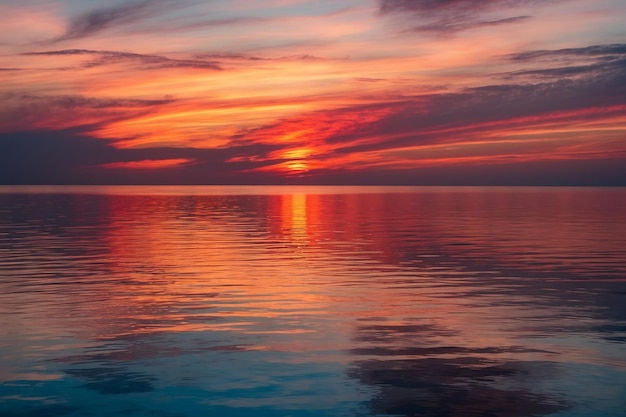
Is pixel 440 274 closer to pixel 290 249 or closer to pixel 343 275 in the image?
pixel 343 275

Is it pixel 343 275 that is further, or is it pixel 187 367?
pixel 343 275

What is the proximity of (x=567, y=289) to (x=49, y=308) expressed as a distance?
15.7 m

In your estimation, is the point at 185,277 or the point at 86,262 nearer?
the point at 185,277

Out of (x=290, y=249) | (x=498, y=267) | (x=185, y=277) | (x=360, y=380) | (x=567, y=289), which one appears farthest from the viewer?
(x=290, y=249)

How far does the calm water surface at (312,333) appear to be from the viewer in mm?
13086

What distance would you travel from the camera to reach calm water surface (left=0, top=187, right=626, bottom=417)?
1309cm

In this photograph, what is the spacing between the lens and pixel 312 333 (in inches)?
720

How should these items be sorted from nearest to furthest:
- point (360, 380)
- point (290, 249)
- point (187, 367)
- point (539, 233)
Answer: point (360, 380), point (187, 367), point (290, 249), point (539, 233)

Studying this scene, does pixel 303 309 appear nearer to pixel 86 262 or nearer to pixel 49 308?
pixel 49 308

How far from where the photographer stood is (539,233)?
5016cm

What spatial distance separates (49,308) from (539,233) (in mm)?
35721

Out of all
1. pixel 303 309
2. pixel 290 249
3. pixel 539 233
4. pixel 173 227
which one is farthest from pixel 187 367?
pixel 173 227

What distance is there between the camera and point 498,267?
31.6 m

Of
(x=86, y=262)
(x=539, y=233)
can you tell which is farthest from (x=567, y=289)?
(x=539, y=233)
